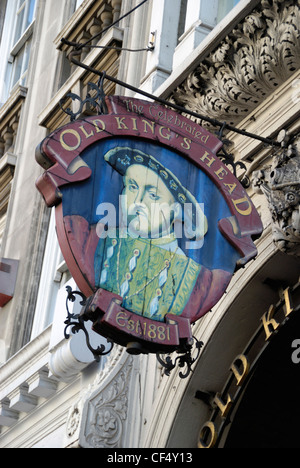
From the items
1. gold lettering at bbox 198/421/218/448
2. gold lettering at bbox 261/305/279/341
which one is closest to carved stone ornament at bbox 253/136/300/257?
gold lettering at bbox 261/305/279/341

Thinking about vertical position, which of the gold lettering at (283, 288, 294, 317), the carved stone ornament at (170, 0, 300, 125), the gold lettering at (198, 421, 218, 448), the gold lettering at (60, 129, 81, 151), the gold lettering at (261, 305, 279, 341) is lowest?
the gold lettering at (198, 421, 218, 448)

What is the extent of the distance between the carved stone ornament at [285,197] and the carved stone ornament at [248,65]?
848mm

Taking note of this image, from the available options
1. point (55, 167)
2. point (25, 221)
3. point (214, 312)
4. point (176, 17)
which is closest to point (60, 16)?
point (25, 221)

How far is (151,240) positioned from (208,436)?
2.41m

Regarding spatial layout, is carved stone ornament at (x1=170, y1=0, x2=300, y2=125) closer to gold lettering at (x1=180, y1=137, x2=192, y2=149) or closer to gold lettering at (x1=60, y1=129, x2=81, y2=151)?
gold lettering at (x1=180, y1=137, x2=192, y2=149)

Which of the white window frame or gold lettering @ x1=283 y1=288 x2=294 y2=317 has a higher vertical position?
the white window frame

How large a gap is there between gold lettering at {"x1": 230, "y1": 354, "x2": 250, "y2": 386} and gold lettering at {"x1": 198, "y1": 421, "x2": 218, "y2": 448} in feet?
1.57

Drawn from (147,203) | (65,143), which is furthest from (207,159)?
→ (65,143)

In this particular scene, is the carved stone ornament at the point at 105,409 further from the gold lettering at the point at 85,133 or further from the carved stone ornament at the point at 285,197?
the gold lettering at the point at 85,133

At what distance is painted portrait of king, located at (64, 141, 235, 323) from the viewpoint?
7.34 meters

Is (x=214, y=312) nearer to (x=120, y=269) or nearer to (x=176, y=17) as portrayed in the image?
(x=120, y=269)

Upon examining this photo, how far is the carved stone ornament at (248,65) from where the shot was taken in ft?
28.6

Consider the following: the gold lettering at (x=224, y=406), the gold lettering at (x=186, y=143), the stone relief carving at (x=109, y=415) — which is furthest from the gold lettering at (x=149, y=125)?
the stone relief carving at (x=109, y=415)

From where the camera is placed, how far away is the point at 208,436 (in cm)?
930
